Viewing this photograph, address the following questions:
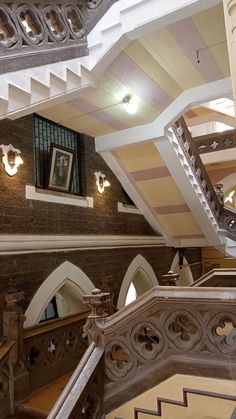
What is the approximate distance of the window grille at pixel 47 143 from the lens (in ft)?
14.9

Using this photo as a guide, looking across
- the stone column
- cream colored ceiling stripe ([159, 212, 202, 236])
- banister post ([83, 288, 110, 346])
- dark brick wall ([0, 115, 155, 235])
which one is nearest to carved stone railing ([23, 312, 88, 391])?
dark brick wall ([0, 115, 155, 235])

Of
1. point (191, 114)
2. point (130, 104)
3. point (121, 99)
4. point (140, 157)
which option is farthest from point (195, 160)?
point (191, 114)

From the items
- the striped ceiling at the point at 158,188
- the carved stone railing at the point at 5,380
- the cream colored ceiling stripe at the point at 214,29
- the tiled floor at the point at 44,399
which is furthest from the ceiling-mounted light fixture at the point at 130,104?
the tiled floor at the point at 44,399

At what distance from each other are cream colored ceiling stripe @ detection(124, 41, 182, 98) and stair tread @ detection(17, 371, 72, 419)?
151 inches

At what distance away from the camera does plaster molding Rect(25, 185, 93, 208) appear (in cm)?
425

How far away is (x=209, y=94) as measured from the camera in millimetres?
4578

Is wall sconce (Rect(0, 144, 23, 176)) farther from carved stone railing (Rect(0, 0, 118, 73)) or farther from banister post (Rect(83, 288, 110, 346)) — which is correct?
banister post (Rect(83, 288, 110, 346))

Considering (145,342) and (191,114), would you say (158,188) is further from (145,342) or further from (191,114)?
(191,114)

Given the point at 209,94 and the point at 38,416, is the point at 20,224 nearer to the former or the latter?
the point at 38,416

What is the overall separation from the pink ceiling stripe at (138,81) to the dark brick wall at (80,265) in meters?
2.37

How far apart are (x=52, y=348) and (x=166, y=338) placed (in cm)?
245

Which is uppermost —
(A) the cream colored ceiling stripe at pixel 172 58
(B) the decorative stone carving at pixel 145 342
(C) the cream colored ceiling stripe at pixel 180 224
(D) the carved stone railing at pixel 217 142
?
(D) the carved stone railing at pixel 217 142

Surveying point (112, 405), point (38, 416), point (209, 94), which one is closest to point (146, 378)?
point (112, 405)

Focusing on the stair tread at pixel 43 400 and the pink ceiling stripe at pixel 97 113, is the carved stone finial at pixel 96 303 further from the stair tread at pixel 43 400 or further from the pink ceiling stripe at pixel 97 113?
the pink ceiling stripe at pixel 97 113
